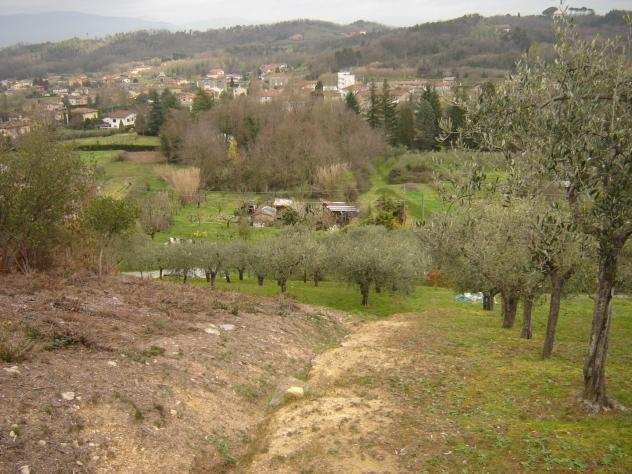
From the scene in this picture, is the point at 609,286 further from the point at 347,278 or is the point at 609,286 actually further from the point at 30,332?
the point at 347,278

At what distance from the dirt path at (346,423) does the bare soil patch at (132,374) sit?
79cm

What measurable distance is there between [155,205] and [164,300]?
39178 mm

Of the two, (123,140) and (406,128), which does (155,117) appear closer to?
(123,140)

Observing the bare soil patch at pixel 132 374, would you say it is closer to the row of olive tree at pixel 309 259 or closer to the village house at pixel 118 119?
the row of olive tree at pixel 309 259

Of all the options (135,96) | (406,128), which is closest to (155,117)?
(406,128)

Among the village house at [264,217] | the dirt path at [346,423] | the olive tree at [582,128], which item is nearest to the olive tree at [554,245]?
the olive tree at [582,128]

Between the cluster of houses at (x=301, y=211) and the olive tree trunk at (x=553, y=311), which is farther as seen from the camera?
the cluster of houses at (x=301, y=211)

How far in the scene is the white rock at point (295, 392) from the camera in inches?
566

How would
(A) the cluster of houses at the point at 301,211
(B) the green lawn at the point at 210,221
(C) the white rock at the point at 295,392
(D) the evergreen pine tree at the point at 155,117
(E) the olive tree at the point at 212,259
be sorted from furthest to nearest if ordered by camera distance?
(D) the evergreen pine tree at the point at 155,117
(A) the cluster of houses at the point at 301,211
(B) the green lawn at the point at 210,221
(E) the olive tree at the point at 212,259
(C) the white rock at the point at 295,392

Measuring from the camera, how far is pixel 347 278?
31.0 meters

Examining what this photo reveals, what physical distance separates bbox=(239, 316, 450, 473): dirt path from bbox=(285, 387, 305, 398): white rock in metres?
0.22

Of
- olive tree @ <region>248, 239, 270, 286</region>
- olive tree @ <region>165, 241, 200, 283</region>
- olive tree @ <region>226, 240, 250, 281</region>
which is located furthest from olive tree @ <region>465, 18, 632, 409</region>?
olive tree @ <region>165, 241, 200, 283</region>

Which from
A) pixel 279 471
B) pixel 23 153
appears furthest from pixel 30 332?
pixel 23 153

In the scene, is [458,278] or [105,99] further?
[105,99]
